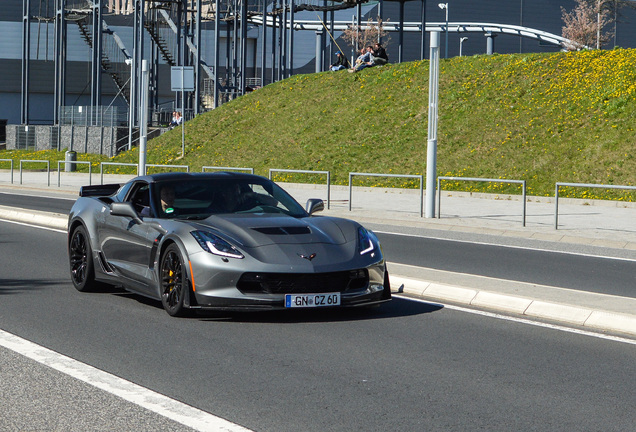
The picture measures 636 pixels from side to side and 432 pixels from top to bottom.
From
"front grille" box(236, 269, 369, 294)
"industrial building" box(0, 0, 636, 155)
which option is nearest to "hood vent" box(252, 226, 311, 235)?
"front grille" box(236, 269, 369, 294)

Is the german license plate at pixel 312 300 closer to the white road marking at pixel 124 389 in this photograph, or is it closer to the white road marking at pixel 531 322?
the white road marking at pixel 531 322

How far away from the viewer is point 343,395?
6.07 meters

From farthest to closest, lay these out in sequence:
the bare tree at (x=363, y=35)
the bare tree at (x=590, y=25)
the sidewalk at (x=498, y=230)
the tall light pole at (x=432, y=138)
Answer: the bare tree at (x=363, y=35)
the bare tree at (x=590, y=25)
the tall light pole at (x=432, y=138)
the sidewalk at (x=498, y=230)

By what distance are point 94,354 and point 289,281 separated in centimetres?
189

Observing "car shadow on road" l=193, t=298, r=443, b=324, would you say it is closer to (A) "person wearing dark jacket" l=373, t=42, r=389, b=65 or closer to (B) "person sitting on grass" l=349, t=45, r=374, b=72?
(B) "person sitting on grass" l=349, t=45, r=374, b=72

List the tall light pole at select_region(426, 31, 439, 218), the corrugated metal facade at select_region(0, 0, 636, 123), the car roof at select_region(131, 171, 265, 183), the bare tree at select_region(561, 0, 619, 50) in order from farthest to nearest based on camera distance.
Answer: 1. the corrugated metal facade at select_region(0, 0, 636, 123)
2. the bare tree at select_region(561, 0, 619, 50)
3. the tall light pole at select_region(426, 31, 439, 218)
4. the car roof at select_region(131, 171, 265, 183)

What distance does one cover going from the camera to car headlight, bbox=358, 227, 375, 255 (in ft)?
29.1

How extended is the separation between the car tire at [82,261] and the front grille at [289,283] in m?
2.75

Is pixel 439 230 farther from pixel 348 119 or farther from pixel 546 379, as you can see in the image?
pixel 348 119

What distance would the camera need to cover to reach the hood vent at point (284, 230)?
873 centimetres

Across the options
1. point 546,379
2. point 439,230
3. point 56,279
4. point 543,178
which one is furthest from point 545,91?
point 546,379

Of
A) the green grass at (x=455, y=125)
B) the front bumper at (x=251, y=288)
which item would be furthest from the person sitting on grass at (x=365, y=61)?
the front bumper at (x=251, y=288)

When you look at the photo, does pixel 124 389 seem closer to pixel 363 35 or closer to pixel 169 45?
pixel 169 45

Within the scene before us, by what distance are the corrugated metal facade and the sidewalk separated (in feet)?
148
